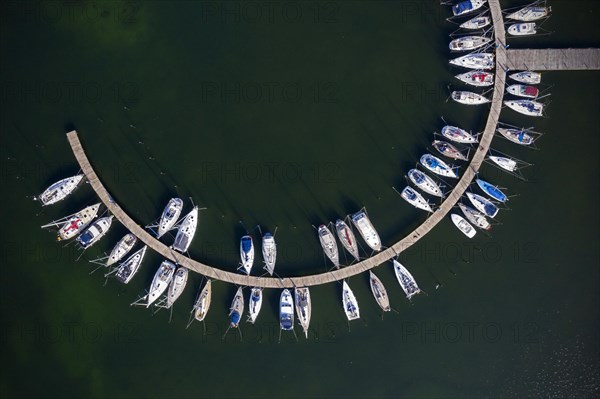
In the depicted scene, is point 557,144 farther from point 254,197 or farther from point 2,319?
point 2,319

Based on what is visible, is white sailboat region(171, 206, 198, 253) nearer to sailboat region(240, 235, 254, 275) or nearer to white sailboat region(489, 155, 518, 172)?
sailboat region(240, 235, 254, 275)

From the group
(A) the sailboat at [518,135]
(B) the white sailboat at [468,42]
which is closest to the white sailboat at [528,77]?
(B) the white sailboat at [468,42]

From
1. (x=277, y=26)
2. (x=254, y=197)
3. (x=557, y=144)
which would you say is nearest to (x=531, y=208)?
(x=557, y=144)

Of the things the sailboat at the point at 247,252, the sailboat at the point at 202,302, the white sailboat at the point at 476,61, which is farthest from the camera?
the sailboat at the point at 202,302

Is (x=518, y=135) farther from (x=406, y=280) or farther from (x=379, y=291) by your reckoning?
(x=379, y=291)

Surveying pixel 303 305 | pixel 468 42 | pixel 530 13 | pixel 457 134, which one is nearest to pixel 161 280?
pixel 303 305

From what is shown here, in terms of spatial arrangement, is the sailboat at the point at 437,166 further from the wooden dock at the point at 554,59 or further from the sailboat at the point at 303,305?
the sailboat at the point at 303,305

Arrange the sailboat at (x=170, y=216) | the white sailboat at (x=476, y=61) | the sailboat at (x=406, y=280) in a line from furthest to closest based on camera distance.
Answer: the sailboat at (x=406, y=280)
the sailboat at (x=170, y=216)
the white sailboat at (x=476, y=61)
